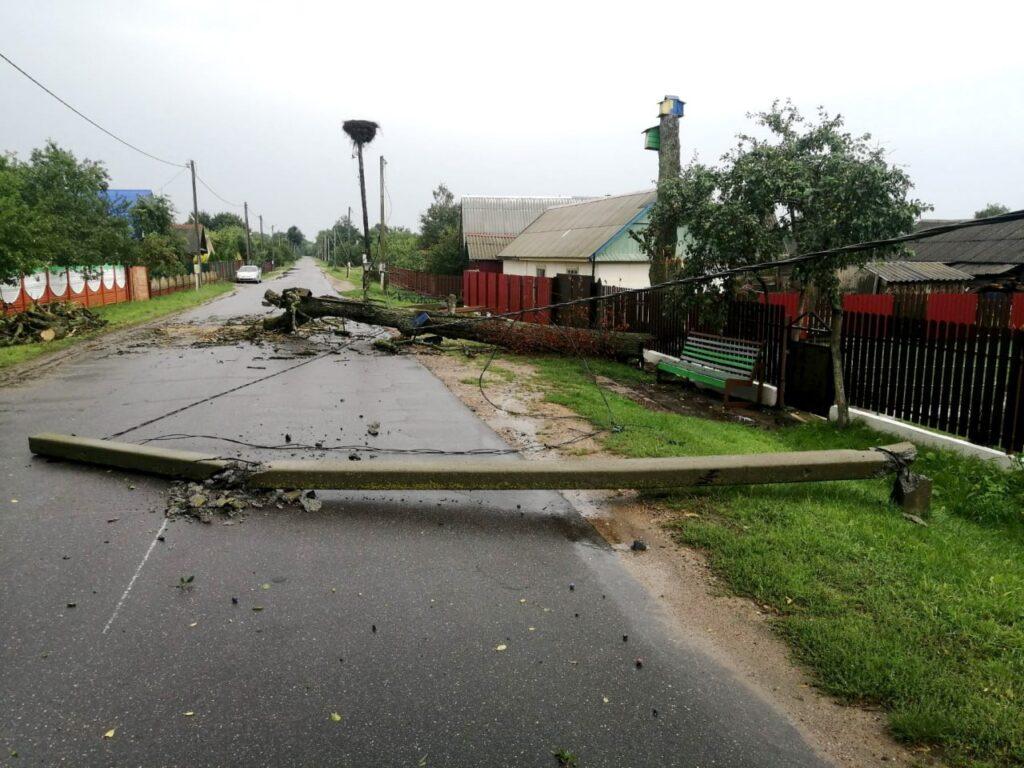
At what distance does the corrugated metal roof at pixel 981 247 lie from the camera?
109ft

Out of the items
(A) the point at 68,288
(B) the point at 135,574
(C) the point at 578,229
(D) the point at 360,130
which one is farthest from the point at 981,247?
(B) the point at 135,574

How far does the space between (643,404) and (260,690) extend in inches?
325

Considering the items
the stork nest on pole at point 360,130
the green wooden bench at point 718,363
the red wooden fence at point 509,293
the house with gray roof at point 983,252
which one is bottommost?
the green wooden bench at point 718,363

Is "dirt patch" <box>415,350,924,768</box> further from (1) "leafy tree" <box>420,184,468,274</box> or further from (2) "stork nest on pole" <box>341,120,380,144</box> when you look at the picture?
(1) "leafy tree" <box>420,184,468,274</box>

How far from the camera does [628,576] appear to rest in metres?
4.49

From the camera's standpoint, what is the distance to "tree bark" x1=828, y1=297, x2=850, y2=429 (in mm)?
9203

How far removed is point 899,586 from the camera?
13.5ft

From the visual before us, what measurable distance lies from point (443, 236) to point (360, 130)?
39.7 ft

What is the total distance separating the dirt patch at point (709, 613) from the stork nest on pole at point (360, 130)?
28052 millimetres

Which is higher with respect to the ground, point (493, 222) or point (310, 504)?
point (493, 222)

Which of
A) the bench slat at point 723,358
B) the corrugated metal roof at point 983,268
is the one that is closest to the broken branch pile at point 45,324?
the bench slat at point 723,358

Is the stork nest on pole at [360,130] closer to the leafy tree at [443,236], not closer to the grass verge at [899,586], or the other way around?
the leafy tree at [443,236]

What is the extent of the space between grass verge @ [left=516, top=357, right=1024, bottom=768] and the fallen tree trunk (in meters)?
8.01

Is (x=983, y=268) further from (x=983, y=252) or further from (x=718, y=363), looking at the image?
(x=718, y=363)
